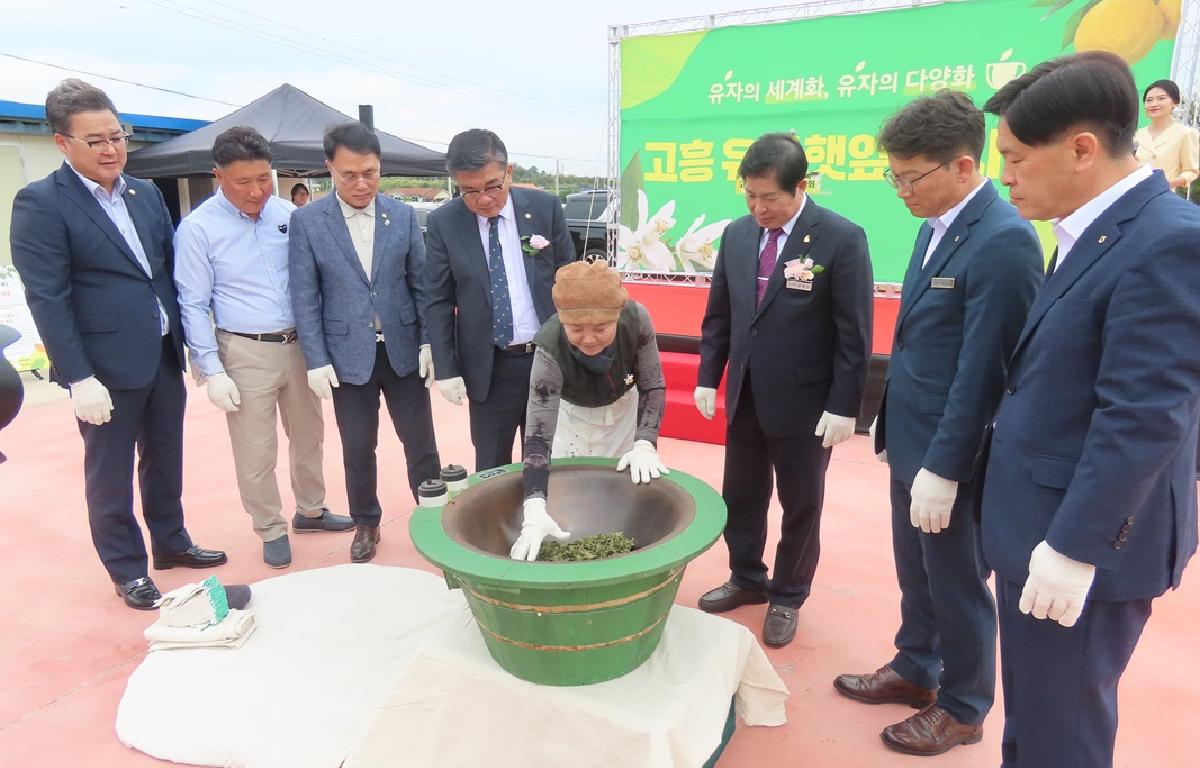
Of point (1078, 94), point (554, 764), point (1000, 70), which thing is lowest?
point (554, 764)

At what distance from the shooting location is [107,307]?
2.53 meters

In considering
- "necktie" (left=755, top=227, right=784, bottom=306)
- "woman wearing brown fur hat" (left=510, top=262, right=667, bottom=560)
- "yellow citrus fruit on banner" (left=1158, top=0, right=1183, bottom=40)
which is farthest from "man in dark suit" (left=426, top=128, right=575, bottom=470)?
"yellow citrus fruit on banner" (left=1158, top=0, right=1183, bottom=40)

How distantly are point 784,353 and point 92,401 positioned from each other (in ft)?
7.57

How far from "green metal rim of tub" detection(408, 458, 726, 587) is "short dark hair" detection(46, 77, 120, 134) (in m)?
1.86

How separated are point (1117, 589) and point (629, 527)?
1168 millimetres

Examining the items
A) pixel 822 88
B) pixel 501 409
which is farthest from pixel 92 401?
pixel 822 88

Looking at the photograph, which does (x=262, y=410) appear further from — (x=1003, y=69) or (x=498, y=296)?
(x=1003, y=69)

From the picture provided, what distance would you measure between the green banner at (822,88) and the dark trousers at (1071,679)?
2.98m

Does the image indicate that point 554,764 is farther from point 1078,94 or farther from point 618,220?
point 618,220

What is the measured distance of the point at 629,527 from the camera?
2066 millimetres

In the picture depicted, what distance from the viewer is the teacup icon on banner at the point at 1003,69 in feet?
14.1

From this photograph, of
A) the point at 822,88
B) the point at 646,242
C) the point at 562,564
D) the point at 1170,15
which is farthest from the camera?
the point at 646,242

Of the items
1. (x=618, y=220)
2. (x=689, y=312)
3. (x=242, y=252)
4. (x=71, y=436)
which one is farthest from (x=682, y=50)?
(x=71, y=436)

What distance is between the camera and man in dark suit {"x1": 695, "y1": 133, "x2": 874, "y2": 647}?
2.12 m
